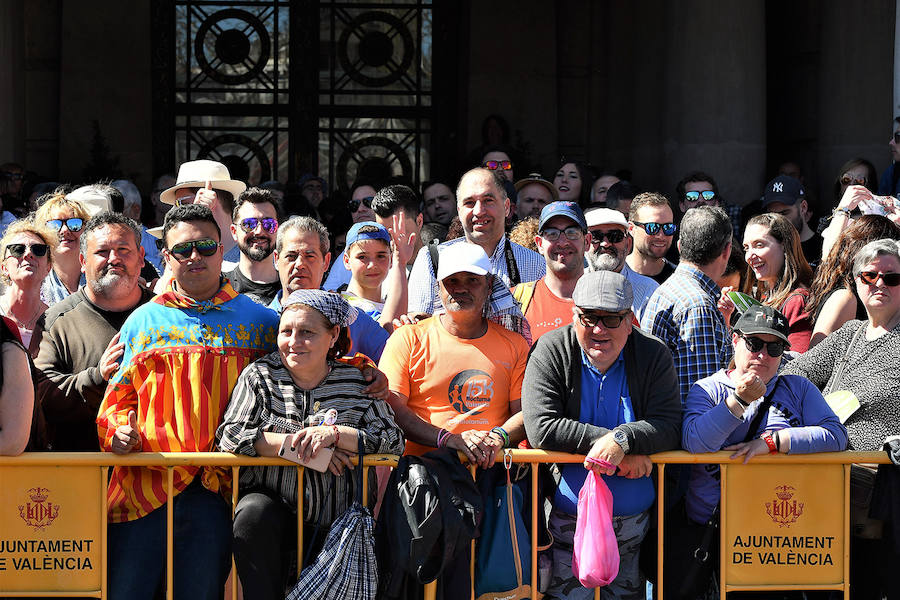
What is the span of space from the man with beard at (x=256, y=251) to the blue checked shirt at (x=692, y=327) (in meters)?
2.12

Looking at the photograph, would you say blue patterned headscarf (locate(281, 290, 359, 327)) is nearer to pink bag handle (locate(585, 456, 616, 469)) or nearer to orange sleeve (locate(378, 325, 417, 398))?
orange sleeve (locate(378, 325, 417, 398))

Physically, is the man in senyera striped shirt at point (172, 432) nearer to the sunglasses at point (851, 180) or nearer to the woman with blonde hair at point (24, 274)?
the woman with blonde hair at point (24, 274)

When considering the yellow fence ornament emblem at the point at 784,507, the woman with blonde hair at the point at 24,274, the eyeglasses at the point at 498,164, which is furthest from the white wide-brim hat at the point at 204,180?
the yellow fence ornament emblem at the point at 784,507

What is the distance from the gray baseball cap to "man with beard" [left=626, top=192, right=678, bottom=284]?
187 cm

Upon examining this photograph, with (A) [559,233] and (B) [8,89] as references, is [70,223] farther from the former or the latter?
(B) [8,89]

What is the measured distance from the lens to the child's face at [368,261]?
6535mm

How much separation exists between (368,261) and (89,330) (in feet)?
5.10

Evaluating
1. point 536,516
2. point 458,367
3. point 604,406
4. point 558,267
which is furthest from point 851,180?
point 536,516

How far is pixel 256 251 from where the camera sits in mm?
6812

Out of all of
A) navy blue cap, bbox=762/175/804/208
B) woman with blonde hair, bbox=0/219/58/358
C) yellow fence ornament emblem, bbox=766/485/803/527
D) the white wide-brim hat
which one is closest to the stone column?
the white wide-brim hat

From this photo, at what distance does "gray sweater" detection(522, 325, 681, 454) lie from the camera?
512 cm

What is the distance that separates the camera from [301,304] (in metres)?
5.21

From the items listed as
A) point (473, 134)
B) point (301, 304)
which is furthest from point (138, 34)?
point (301, 304)

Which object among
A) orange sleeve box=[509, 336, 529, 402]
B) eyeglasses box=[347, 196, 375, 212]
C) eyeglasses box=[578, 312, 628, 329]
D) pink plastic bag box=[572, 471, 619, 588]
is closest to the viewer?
pink plastic bag box=[572, 471, 619, 588]
